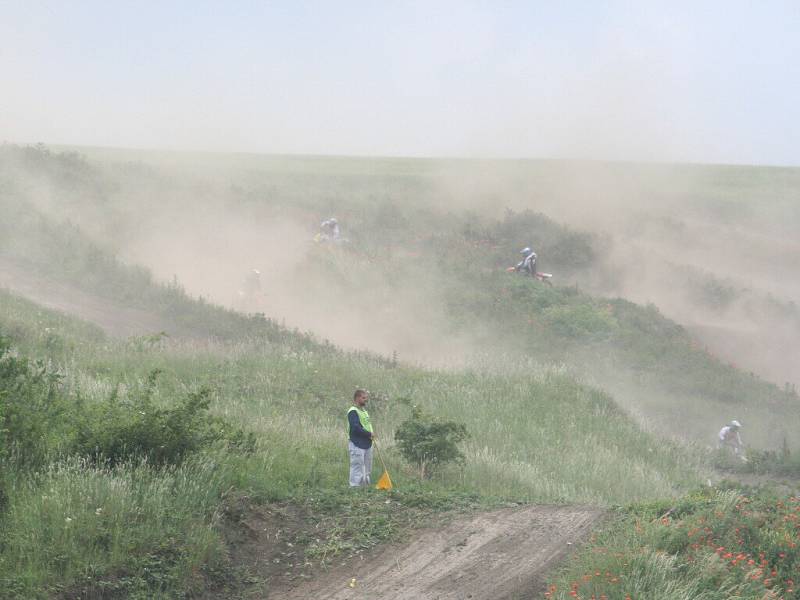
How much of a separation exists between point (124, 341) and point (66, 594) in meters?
13.4

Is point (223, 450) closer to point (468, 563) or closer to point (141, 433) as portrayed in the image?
point (141, 433)

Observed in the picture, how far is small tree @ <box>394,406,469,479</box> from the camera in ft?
43.5

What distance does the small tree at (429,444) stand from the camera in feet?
43.5

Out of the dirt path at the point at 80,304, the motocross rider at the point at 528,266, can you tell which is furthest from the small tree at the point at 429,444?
the motocross rider at the point at 528,266

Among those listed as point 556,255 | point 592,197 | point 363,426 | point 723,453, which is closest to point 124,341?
point 363,426

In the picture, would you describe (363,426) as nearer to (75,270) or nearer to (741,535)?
(741,535)

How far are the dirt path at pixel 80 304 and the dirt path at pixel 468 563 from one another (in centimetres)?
1447

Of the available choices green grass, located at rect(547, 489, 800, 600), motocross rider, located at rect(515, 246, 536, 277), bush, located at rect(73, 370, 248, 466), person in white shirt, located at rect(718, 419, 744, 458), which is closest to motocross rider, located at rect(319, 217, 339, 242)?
motocross rider, located at rect(515, 246, 536, 277)

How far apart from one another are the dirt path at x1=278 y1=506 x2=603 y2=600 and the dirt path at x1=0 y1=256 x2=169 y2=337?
14.5 m

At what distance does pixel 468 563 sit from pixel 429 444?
166 inches

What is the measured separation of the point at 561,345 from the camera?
92.8 ft

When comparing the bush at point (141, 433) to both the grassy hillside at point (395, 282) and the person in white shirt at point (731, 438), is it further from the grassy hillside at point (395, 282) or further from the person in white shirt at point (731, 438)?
the person in white shirt at point (731, 438)

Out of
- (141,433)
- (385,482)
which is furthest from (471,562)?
(141,433)

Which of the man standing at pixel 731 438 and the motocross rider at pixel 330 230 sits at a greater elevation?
the motocross rider at pixel 330 230
